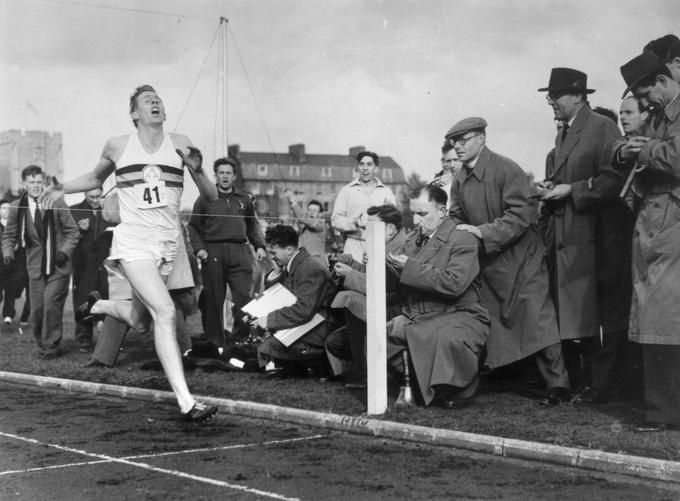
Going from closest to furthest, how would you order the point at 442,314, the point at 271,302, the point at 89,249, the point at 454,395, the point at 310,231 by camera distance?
the point at 454,395, the point at 442,314, the point at 271,302, the point at 310,231, the point at 89,249

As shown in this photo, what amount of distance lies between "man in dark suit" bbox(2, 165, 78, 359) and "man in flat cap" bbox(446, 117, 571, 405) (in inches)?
204

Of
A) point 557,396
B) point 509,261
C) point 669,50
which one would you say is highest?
point 669,50

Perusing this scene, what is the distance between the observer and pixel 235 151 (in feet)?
38.6

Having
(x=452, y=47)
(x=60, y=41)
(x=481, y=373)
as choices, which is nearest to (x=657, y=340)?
(x=481, y=373)

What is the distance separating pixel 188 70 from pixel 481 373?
473 cm

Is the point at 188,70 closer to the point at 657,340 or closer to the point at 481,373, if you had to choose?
the point at 481,373

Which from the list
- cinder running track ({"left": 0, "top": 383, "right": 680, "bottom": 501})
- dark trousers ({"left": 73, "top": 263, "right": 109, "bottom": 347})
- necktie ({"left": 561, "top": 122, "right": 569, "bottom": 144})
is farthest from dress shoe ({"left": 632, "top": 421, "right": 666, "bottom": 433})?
dark trousers ({"left": 73, "top": 263, "right": 109, "bottom": 347})

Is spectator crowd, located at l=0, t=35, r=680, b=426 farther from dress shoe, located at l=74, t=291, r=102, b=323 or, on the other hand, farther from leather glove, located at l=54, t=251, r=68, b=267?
leather glove, located at l=54, t=251, r=68, b=267

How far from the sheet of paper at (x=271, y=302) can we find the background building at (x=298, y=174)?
1980mm

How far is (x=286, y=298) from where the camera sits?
8.74 m

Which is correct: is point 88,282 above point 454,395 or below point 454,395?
above

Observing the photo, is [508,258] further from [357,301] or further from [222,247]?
[222,247]

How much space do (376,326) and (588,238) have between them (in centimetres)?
172

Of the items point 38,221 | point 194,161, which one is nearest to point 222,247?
point 38,221
